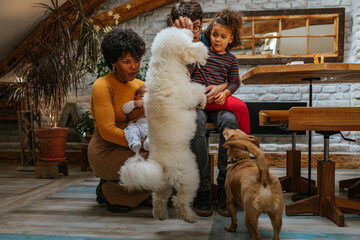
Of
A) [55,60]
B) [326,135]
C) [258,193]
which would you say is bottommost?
[258,193]

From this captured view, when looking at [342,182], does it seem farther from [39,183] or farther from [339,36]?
[39,183]

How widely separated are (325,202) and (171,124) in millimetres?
1096

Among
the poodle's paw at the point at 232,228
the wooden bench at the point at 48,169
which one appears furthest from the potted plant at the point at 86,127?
the poodle's paw at the point at 232,228

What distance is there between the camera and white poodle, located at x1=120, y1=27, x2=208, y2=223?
5.08ft

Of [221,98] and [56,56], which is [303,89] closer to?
[221,98]

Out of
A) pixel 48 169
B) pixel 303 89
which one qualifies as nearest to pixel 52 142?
pixel 48 169

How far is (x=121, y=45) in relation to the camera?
193 centimetres

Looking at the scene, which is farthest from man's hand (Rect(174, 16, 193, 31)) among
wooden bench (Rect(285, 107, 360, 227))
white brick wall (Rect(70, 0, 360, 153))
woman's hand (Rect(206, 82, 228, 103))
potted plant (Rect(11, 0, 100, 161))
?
white brick wall (Rect(70, 0, 360, 153))

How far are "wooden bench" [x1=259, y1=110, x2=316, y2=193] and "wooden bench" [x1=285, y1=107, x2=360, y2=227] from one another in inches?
20.7

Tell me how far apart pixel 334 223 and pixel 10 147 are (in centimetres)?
408

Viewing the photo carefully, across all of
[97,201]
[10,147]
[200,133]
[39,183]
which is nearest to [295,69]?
[200,133]

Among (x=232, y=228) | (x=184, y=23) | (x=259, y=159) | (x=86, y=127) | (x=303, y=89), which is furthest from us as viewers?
(x=303, y=89)

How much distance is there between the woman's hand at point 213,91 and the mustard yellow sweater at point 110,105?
496 millimetres

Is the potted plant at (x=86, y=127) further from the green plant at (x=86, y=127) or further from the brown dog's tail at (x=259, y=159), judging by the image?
the brown dog's tail at (x=259, y=159)
